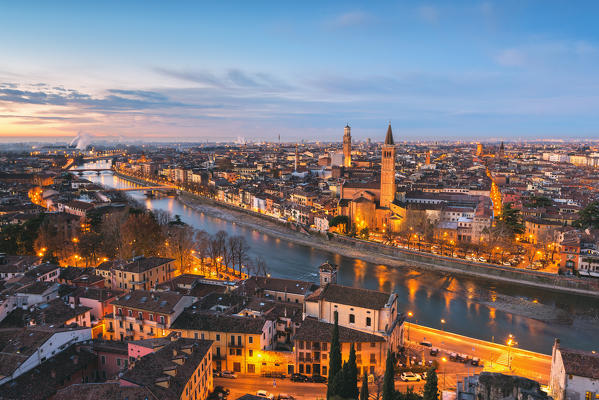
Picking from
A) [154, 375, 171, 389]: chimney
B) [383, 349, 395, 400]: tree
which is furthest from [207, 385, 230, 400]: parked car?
[383, 349, 395, 400]: tree

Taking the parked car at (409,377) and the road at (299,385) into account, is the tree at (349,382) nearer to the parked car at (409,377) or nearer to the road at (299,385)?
the road at (299,385)

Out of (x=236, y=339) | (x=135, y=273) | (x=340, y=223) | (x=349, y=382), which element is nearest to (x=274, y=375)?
(x=236, y=339)

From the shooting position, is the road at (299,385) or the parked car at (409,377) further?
the parked car at (409,377)

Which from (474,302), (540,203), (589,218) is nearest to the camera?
(474,302)

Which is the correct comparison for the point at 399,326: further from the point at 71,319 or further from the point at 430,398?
the point at 71,319

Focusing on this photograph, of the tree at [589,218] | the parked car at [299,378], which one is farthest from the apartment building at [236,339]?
the tree at [589,218]

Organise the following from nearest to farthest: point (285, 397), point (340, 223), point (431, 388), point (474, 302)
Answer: point (431, 388) < point (285, 397) < point (474, 302) < point (340, 223)

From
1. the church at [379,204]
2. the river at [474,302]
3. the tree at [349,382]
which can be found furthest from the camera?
the church at [379,204]

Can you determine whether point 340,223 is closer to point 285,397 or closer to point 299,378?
point 299,378
